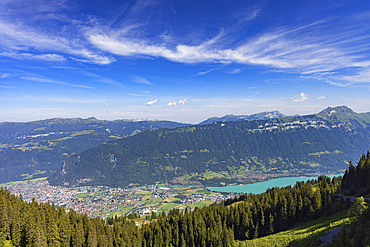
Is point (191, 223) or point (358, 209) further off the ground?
point (358, 209)

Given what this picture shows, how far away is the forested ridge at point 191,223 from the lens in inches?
2351

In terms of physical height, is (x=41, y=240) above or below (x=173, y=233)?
above

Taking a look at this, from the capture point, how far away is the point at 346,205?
63.2 m

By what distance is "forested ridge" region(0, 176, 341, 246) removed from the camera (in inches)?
2351

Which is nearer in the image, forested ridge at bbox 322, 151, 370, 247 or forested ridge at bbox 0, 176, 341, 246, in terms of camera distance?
forested ridge at bbox 322, 151, 370, 247

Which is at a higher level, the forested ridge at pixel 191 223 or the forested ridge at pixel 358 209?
the forested ridge at pixel 358 209

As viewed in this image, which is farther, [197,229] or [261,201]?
[261,201]

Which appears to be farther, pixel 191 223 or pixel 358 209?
pixel 191 223

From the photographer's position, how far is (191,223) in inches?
3059

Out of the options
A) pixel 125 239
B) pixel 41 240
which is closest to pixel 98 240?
pixel 125 239

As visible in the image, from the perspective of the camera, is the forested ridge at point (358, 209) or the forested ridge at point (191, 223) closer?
the forested ridge at point (358, 209)

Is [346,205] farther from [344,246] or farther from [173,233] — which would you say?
[173,233]

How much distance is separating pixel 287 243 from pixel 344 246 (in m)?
24.2

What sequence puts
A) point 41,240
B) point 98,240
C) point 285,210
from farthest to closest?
point 285,210
point 98,240
point 41,240
